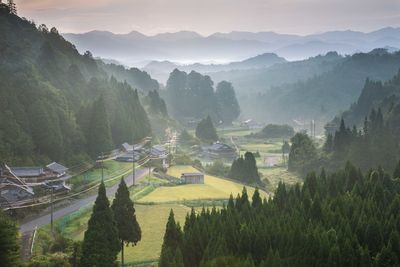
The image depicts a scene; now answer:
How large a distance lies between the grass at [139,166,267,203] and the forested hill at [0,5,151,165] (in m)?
7.62

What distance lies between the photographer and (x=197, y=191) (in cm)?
4703

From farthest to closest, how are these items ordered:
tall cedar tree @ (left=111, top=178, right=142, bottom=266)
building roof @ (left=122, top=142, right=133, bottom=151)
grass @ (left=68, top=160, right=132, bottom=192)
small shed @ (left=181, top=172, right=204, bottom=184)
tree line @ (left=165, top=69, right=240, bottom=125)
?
tree line @ (left=165, top=69, right=240, bottom=125), building roof @ (left=122, top=142, right=133, bottom=151), small shed @ (left=181, top=172, right=204, bottom=184), grass @ (left=68, top=160, right=132, bottom=192), tall cedar tree @ (left=111, top=178, right=142, bottom=266)

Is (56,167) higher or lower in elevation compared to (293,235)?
higher

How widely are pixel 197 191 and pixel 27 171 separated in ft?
48.9

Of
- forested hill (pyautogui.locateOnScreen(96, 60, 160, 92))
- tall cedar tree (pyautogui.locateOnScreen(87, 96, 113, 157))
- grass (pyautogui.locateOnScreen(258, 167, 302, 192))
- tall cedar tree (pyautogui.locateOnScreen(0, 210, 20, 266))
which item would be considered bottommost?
grass (pyautogui.locateOnScreen(258, 167, 302, 192))

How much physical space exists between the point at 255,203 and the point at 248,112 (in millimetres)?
132112

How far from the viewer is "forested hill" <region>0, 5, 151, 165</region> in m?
41.8

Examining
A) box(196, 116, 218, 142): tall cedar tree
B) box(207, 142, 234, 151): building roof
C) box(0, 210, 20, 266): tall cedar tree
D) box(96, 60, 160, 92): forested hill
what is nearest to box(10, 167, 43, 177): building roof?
box(0, 210, 20, 266): tall cedar tree

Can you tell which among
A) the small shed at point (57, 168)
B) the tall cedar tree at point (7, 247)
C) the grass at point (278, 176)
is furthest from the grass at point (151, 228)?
the grass at point (278, 176)

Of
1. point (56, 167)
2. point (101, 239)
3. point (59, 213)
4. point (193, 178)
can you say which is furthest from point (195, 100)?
point (101, 239)

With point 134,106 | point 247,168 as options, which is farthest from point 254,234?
point 134,106

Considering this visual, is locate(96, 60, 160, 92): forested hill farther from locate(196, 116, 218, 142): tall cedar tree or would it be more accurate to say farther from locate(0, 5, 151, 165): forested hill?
locate(0, 5, 151, 165): forested hill

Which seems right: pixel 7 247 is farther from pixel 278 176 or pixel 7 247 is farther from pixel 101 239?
pixel 278 176

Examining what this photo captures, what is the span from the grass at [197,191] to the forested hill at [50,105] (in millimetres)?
7624
